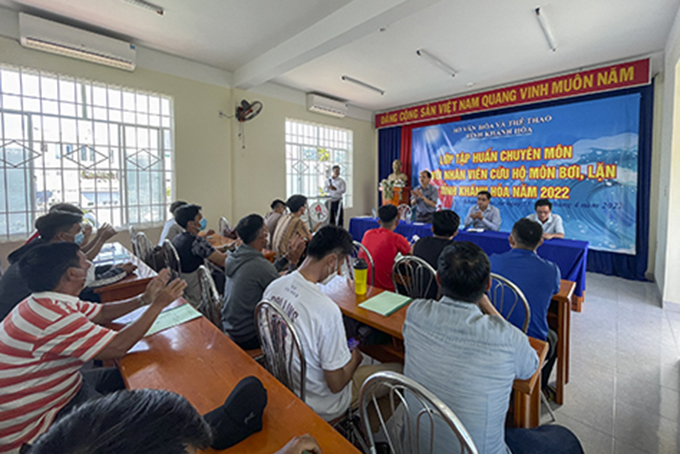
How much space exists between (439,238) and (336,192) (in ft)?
14.4

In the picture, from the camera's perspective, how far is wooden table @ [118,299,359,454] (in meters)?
0.81

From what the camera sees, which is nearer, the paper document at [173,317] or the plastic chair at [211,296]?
the paper document at [173,317]

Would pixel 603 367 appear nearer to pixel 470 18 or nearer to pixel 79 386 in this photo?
pixel 79 386

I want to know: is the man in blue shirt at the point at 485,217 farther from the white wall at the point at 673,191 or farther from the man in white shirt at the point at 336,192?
the man in white shirt at the point at 336,192

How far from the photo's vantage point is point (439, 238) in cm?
224

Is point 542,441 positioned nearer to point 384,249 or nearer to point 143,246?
point 384,249

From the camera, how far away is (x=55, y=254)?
1.11 metres

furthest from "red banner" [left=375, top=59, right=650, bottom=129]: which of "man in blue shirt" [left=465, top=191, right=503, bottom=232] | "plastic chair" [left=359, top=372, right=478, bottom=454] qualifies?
"plastic chair" [left=359, top=372, right=478, bottom=454]

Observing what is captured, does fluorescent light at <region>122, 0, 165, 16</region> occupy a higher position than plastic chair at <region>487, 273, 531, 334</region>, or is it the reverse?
fluorescent light at <region>122, 0, 165, 16</region>

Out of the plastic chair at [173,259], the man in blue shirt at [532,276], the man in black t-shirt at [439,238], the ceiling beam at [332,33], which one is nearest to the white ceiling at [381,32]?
the ceiling beam at [332,33]

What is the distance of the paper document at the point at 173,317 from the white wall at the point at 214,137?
3.40 m

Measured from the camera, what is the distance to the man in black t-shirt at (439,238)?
86.0 inches

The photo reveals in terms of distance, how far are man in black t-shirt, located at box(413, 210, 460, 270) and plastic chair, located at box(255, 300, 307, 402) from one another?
4.19 feet

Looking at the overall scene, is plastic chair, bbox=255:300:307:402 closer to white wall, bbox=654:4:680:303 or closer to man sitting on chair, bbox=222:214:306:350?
man sitting on chair, bbox=222:214:306:350
